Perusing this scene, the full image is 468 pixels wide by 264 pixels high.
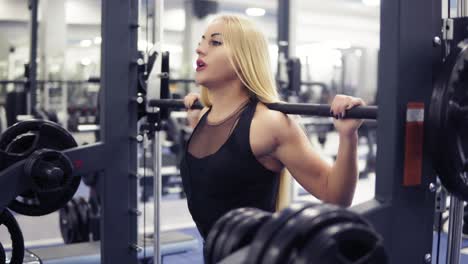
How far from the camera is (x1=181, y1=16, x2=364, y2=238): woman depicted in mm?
1662

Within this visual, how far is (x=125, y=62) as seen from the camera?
2527 mm

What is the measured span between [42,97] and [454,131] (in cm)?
793

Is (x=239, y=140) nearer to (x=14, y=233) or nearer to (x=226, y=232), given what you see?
(x=226, y=232)

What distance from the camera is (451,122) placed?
3.67 ft

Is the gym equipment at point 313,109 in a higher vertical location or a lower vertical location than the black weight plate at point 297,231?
higher

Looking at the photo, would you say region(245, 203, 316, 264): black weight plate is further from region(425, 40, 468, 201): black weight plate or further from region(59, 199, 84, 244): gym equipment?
region(59, 199, 84, 244): gym equipment

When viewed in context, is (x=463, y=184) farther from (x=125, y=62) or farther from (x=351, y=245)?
(x=125, y=62)

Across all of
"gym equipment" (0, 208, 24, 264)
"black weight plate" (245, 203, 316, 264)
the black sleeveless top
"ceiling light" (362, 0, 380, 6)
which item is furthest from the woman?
"ceiling light" (362, 0, 380, 6)

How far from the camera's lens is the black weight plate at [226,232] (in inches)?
35.9

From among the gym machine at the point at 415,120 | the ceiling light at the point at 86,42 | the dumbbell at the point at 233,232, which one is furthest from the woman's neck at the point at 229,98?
the ceiling light at the point at 86,42

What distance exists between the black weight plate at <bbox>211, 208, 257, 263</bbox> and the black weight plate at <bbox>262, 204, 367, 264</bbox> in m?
0.13

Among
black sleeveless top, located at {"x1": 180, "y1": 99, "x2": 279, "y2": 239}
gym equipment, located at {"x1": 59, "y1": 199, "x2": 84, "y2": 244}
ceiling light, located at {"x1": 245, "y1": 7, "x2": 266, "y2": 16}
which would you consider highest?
ceiling light, located at {"x1": 245, "y1": 7, "x2": 266, "y2": 16}

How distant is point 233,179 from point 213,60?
0.38 metres

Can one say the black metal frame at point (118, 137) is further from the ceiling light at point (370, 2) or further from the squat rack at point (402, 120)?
the ceiling light at point (370, 2)
